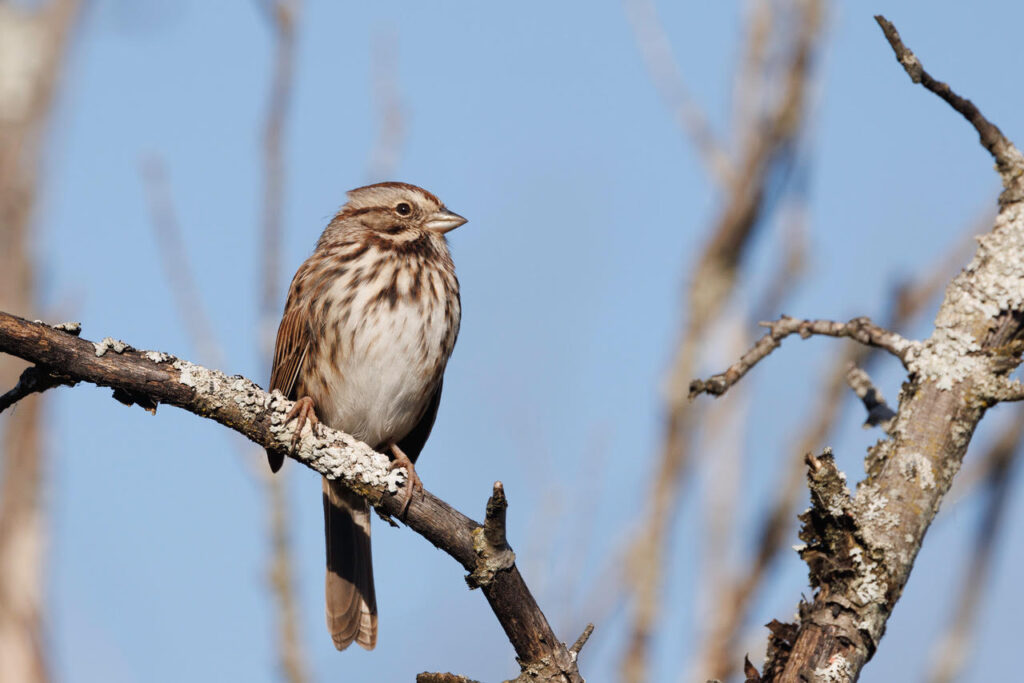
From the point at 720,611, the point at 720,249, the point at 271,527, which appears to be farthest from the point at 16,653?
the point at 720,249

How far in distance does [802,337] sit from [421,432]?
2.03m

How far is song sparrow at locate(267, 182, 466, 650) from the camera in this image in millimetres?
4453

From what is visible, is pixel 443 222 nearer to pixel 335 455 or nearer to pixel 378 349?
pixel 378 349

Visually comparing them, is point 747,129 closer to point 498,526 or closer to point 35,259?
point 498,526

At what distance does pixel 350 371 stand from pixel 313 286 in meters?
0.41

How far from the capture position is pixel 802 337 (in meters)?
3.29

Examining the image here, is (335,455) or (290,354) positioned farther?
(290,354)

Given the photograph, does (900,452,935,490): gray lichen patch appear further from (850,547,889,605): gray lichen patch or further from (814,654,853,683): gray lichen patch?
(814,654,853,683): gray lichen patch

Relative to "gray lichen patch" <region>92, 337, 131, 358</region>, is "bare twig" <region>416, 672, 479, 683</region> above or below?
below

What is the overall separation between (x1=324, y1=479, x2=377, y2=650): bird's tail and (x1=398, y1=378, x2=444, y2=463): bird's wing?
292mm

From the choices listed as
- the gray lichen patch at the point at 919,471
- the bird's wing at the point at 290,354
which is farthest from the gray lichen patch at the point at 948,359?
the bird's wing at the point at 290,354

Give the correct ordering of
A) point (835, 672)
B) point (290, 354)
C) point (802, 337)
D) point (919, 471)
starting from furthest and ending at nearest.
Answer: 1. point (290, 354)
2. point (802, 337)
3. point (919, 471)
4. point (835, 672)

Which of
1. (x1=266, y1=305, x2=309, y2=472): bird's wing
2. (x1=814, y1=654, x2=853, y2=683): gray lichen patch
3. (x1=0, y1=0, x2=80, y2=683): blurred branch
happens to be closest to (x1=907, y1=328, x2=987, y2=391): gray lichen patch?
(x1=814, y1=654, x2=853, y2=683): gray lichen patch

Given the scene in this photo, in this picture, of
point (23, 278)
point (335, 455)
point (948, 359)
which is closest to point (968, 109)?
point (948, 359)
